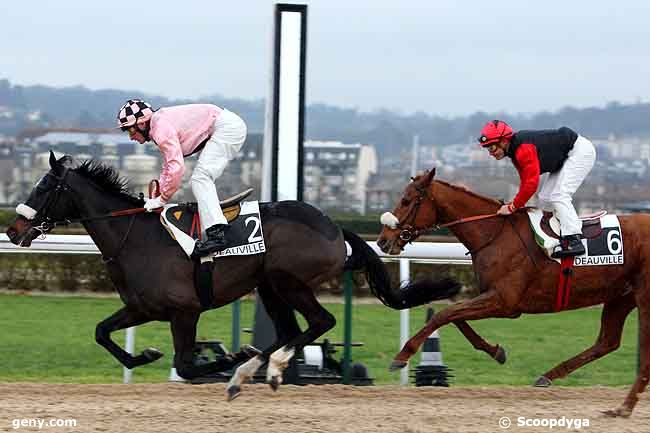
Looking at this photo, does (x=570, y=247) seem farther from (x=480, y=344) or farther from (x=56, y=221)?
(x=56, y=221)

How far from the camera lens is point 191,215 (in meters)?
5.86

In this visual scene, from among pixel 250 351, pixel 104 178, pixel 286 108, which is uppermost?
pixel 286 108

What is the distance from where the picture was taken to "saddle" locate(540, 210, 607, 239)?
19.7 feet

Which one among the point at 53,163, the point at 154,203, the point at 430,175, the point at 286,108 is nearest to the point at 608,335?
the point at 430,175

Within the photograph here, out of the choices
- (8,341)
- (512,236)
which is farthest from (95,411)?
(8,341)

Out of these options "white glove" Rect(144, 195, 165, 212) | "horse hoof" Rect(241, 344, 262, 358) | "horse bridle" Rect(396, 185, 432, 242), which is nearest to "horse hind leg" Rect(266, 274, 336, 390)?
"horse hoof" Rect(241, 344, 262, 358)

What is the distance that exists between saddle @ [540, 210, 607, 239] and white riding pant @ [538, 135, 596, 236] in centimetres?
4

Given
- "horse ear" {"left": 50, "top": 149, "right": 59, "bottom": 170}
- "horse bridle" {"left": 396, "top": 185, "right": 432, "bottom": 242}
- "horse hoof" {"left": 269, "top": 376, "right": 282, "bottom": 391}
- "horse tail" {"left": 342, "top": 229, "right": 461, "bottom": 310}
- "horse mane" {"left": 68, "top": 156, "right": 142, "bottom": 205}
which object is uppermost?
"horse ear" {"left": 50, "top": 149, "right": 59, "bottom": 170}

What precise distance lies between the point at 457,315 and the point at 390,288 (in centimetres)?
47

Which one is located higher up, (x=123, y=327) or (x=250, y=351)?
(x=123, y=327)

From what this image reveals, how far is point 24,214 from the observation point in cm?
573

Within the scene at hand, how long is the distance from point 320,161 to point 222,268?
25.7 ft

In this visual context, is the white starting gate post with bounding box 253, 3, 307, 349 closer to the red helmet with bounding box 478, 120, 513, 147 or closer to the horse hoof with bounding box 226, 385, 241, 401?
the horse hoof with bounding box 226, 385, 241, 401

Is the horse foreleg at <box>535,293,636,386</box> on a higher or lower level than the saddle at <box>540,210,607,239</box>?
lower
